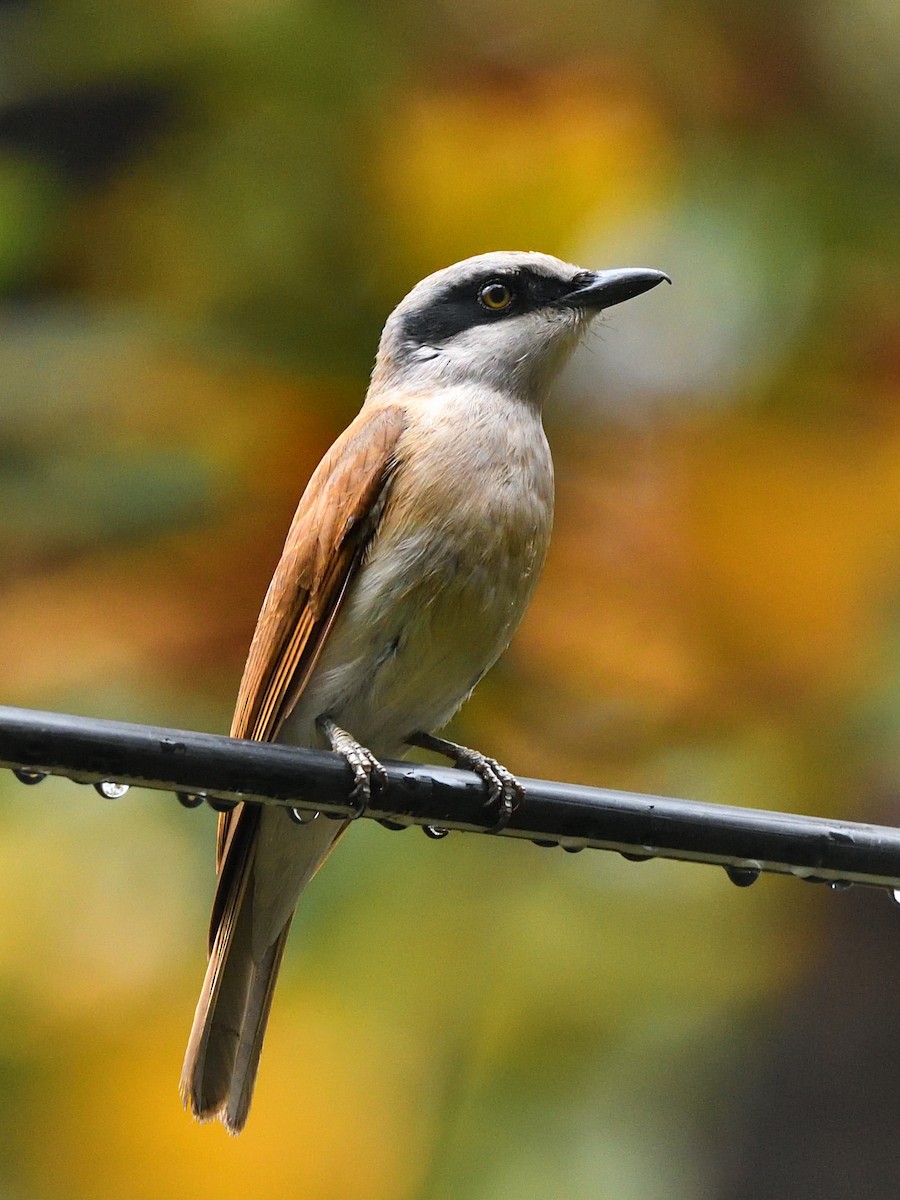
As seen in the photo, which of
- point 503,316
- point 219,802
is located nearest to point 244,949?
point 219,802

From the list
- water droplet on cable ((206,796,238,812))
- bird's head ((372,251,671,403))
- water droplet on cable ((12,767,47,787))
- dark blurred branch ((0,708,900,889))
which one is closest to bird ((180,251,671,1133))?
bird's head ((372,251,671,403))

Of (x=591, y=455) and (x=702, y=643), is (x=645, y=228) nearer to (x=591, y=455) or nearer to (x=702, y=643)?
(x=591, y=455)

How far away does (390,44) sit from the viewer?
232 inches

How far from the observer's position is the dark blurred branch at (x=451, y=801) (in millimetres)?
1626

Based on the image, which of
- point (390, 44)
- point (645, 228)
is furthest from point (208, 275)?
point (645, 228)

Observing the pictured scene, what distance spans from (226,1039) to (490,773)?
0.82m

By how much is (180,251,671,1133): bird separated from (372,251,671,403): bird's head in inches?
7.8

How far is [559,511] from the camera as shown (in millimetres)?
5383

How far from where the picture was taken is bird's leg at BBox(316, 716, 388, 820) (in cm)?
195

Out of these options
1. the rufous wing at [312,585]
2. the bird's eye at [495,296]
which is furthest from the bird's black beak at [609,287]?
the rufous wing at [312,585]

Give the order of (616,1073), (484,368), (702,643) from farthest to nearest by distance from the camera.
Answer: (702,643)
(616,1073)
(484,368)

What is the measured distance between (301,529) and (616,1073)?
2396mm

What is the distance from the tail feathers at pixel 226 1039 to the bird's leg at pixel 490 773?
0.52 metres

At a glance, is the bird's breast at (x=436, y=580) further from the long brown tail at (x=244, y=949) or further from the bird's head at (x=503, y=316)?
the bird's head at (x=503, y=316)
